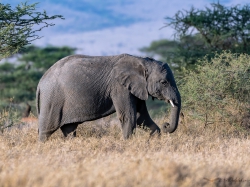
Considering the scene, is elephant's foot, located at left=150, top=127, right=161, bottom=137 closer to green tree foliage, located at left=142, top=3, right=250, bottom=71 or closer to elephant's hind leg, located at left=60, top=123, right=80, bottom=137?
elephant's hind leg, located at left=60, top=123, right=80, bottom=137

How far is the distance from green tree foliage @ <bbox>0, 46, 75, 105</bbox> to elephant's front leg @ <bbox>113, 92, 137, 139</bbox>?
57.8 ft

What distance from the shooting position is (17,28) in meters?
12.0

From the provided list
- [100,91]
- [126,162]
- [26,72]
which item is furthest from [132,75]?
[26,72]

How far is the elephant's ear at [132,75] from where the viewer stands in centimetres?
1034

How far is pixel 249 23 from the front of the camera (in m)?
18.7

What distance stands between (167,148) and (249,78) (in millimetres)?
3746

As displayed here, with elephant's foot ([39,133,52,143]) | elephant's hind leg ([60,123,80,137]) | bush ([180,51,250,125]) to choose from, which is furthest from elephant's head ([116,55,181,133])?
bush ([180,51,250,125])

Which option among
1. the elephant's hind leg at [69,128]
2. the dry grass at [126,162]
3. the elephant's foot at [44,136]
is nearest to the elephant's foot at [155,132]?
the dry grass at [126,162]

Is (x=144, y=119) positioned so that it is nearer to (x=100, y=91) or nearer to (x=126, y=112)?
(x=126, y=112)

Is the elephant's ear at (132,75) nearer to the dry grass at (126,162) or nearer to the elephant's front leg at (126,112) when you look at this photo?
the elephant's front leg at (126,112)

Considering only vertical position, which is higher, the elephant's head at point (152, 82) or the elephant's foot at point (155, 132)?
the elephant's head at point (152, 82)

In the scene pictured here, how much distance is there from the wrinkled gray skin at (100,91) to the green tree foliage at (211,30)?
757cm

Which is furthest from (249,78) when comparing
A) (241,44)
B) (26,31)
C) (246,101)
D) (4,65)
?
(4,65)

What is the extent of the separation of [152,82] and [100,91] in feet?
2.81
